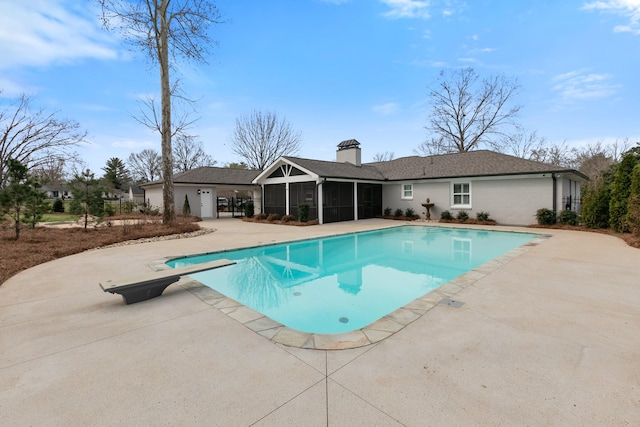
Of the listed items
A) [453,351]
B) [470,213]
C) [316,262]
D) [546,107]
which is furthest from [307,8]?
[546,107]

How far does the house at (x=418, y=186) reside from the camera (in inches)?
545

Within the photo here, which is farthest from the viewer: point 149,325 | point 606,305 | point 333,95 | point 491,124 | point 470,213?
point 491,124

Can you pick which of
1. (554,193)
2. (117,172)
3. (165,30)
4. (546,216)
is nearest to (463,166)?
(554,193)

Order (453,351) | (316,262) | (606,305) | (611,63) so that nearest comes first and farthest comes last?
(453,351), (606,305), (316,262), (611,63)

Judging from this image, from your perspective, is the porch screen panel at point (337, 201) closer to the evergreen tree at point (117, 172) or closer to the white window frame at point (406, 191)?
the white window frame at point (406, 191)

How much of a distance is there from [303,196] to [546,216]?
1213cm

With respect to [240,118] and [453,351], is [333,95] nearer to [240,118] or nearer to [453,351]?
[240,118]

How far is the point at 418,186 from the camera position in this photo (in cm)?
1744

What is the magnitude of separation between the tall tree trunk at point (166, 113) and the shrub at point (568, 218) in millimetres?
17632

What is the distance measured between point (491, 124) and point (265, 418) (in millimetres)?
30531

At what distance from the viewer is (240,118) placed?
29391mm

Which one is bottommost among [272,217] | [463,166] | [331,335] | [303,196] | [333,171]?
[331,335]

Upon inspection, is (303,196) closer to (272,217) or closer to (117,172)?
(272,217)

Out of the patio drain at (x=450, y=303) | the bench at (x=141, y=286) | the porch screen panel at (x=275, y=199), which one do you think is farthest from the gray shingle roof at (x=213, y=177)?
the patio drain at (x=450, y=303)
